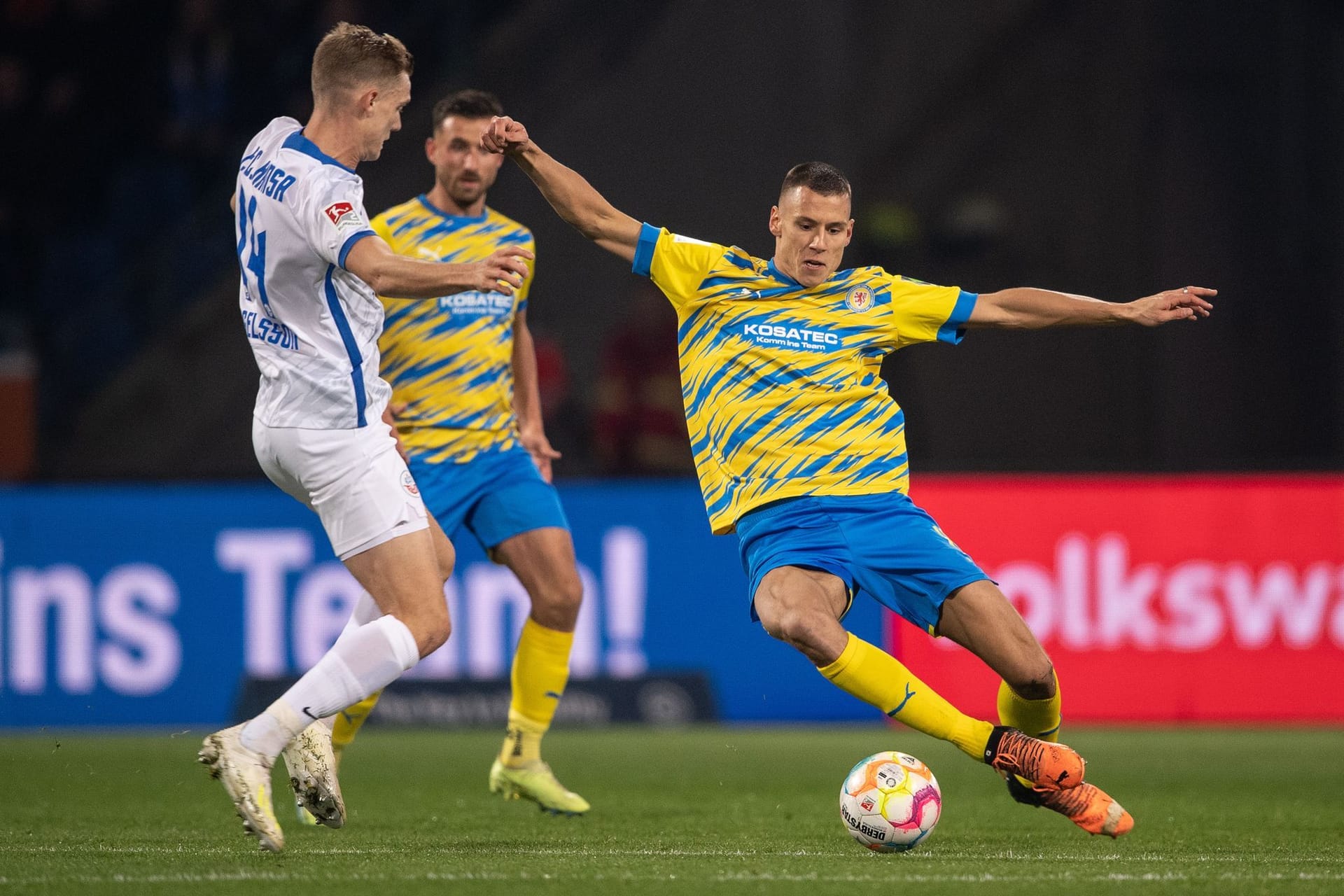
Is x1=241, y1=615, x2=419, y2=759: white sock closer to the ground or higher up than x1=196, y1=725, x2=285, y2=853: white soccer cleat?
higher up

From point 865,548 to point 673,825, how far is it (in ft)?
3.99

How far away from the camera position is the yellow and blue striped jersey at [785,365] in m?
5.50

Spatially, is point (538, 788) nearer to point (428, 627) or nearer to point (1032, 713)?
point (428, 627)

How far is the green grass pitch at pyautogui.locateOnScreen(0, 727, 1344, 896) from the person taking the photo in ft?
14.6

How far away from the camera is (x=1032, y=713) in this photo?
5609mm

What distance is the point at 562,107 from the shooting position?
13062 mm

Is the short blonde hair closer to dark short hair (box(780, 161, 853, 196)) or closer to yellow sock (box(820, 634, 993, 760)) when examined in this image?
dark short hair (box(780, 161, 853, 196))

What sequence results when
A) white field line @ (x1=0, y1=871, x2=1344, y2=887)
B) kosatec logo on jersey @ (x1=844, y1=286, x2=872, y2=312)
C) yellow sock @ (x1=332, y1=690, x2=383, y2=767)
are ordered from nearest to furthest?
white field line @ (x1=0, y1=871, x2=1344, y2=887) < kosatec logo on jersey @ (x1=844, y1=286, x2=872, y2=312) < yellow sock @ (x1=332, y1=690, x2=383, y2=767)

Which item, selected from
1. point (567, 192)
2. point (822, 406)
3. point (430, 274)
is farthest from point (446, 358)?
point (430, 274)

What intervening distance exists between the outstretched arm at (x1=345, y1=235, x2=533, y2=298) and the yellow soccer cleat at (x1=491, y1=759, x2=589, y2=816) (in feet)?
7.35

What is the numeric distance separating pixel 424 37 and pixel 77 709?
625 centimetres

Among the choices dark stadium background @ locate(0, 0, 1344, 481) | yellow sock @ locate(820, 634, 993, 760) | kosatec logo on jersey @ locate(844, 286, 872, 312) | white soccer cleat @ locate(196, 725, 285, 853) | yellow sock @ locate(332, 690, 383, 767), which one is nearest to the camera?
white soccer cleat @ locate(196, 725, 285, 853)

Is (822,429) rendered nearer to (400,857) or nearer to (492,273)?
(492,273)

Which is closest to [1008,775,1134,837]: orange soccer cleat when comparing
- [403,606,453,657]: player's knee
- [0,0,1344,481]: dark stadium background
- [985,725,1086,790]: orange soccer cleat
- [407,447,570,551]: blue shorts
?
[985,725,1086,790]: orange soccer cleat
